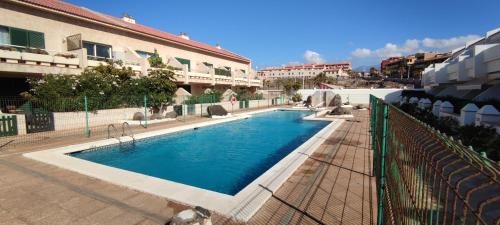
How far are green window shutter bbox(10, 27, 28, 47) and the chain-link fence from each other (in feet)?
11.3

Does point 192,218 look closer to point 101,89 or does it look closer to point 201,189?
point 201,189

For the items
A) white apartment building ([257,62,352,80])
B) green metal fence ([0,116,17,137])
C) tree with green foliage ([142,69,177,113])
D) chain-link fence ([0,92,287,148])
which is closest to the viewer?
green metal fence ([0,116,17,137])

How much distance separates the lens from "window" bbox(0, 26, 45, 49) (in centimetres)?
1563

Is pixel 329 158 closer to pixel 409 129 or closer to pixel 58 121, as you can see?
pixel 409 129

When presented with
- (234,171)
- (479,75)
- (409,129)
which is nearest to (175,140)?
(234,171)

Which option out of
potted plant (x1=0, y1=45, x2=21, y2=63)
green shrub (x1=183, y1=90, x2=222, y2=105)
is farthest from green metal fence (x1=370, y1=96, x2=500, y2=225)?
green shrub (x1=183, y1=90, x2=222, y2=105)

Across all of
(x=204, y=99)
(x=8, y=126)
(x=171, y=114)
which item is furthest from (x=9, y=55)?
(x=204, y=99)

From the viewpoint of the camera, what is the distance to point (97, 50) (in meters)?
20.9

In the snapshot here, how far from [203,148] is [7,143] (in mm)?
7527

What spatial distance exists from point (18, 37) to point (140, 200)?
17400mm

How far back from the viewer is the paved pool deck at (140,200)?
14.3 feet

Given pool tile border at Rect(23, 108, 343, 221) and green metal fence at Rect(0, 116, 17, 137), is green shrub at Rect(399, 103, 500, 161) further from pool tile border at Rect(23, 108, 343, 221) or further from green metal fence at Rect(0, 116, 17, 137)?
green metal fence at Rect(0, 116, 17, 137)

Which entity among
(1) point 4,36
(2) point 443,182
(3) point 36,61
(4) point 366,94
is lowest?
(2) point 443,182

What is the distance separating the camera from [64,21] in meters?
18.7
